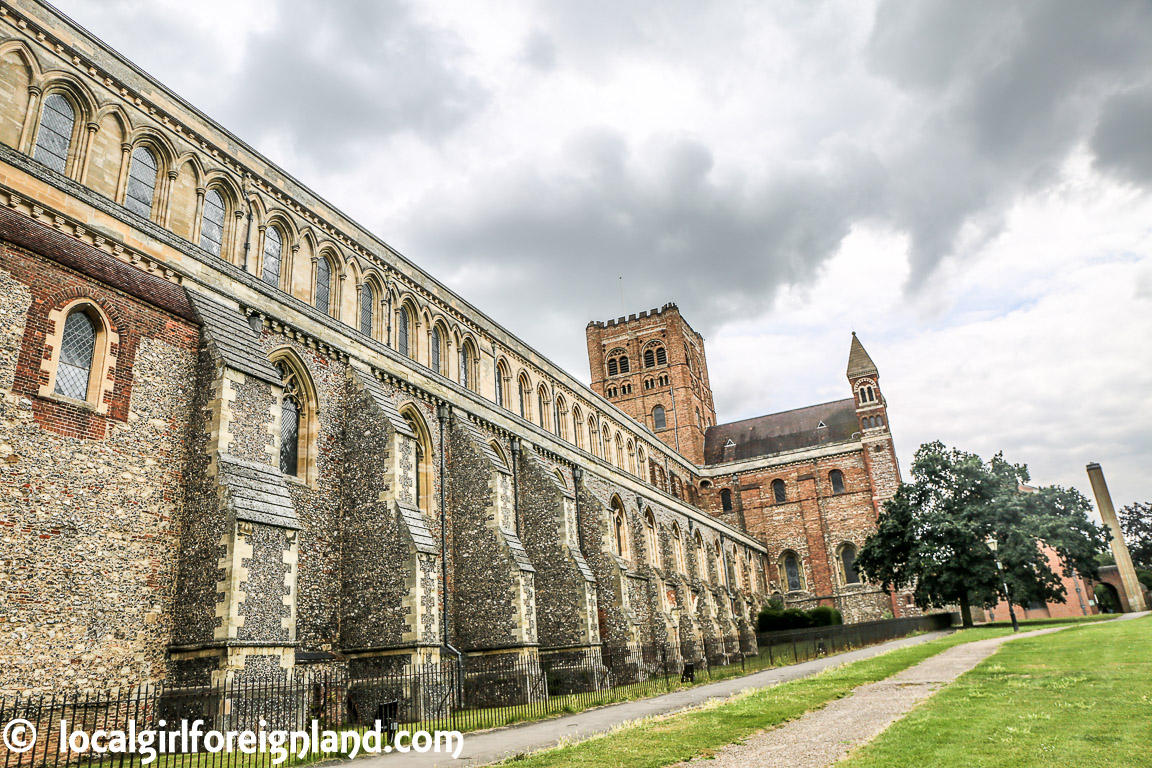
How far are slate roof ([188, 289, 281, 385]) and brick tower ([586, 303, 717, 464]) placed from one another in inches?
1780

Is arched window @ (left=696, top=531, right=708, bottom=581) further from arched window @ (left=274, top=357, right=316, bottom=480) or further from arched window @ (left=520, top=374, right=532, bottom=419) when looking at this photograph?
arched window @ (left=274, top=357, right=316, bottom=480)

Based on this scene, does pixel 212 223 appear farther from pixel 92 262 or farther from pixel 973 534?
pixel 973 534

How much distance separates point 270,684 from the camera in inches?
478

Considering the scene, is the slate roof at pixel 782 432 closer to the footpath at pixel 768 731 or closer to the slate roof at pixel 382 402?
the footpath at pixel 768 731

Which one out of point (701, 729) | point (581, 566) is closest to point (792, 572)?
point (581, 566)

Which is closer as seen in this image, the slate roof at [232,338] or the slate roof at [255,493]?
the slate roof at [255,493]

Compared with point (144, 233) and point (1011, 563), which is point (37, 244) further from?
point (1011, 563)

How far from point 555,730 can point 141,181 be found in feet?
47.9

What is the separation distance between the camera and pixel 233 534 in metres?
12.5

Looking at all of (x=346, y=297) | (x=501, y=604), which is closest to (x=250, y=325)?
(x=346, y=297)

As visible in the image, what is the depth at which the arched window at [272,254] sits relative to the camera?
63.8 ft

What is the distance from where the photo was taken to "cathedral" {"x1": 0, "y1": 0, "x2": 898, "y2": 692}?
1170 centimetres

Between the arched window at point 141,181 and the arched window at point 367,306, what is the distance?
7.00 m

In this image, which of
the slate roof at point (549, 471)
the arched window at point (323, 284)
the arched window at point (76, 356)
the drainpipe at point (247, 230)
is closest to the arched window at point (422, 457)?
the arched window at point (323, 284)
